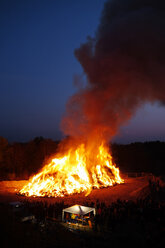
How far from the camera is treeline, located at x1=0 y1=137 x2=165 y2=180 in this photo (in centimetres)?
2950

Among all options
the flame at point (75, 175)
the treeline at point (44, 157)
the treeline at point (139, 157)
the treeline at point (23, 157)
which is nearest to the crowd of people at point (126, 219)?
the flame at point (75, 175)

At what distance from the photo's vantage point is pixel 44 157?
33344 mm

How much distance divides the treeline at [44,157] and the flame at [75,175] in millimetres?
8525

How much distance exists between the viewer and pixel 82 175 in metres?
19.7

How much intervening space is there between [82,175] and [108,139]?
4.95 m

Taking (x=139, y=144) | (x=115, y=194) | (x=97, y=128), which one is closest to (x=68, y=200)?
(x=115, y=194)

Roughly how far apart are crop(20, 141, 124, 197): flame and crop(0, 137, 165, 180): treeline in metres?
8.52

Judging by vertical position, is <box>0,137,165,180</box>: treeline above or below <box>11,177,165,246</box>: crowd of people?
above

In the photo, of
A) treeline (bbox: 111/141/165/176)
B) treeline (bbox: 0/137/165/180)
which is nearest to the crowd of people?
treeline (bbox: 0/137/165/180)

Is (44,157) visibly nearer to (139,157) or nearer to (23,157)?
(23,157)

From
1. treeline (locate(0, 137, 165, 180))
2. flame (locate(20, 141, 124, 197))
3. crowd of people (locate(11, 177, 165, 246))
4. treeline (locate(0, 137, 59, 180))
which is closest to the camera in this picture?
crowd of people (locate(11, 177, 165, 246))

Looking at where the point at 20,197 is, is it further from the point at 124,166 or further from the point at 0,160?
the point at 124,166

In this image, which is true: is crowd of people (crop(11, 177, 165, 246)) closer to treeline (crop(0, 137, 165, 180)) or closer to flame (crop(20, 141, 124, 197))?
flame (crop(20, 141, 124, 197))

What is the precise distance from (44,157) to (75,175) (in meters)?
15.2
